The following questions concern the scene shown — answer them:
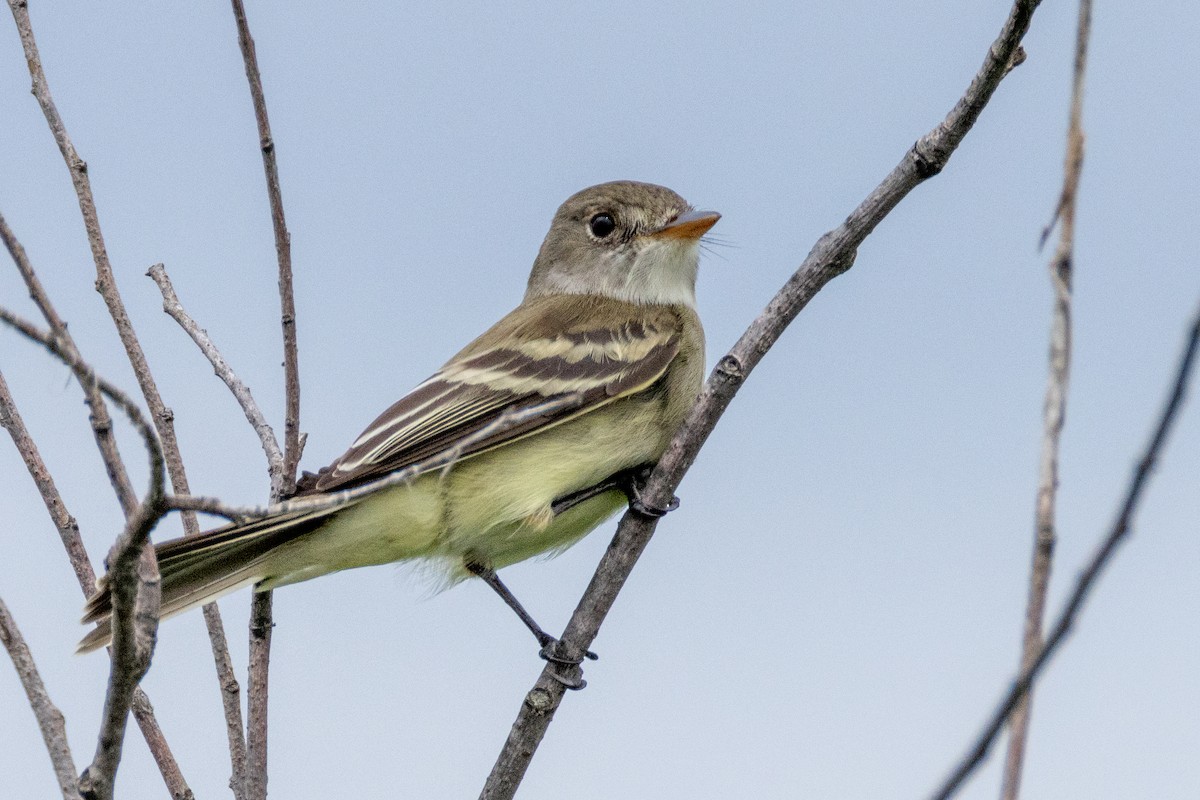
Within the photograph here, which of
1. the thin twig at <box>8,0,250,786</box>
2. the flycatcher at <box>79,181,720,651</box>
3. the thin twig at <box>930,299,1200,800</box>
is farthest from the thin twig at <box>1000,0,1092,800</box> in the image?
the flycatcher at <box>79,181,720,651</box>

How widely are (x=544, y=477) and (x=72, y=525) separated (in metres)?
2.18

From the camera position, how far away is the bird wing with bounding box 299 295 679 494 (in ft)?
18.3

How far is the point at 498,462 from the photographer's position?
222 inches

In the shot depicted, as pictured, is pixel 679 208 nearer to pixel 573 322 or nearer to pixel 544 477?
pixel 573 322

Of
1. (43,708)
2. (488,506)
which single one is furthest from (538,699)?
(43,708)

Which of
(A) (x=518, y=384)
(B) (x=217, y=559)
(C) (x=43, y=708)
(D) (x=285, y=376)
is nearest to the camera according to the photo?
(C) (x=43, y=708)

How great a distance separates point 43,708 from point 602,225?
16.5ft

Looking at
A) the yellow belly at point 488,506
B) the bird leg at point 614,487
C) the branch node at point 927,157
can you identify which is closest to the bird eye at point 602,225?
the yellow belly at point 488,506

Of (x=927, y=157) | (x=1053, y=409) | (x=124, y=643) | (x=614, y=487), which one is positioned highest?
(x=614, y=487)

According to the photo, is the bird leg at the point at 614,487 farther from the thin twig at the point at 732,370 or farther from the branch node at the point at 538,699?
the branch node at the point at 538,699

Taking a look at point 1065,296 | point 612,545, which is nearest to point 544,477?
point 612,545

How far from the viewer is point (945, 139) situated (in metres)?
3.83

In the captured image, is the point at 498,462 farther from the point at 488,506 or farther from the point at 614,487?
the point at 614,487

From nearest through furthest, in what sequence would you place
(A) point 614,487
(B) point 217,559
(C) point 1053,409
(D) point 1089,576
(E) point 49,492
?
(D) point 1089,576 < (C) point 1053,409 < (E) point 49,492 < (B) point 217,559 < (A) point 614,487
